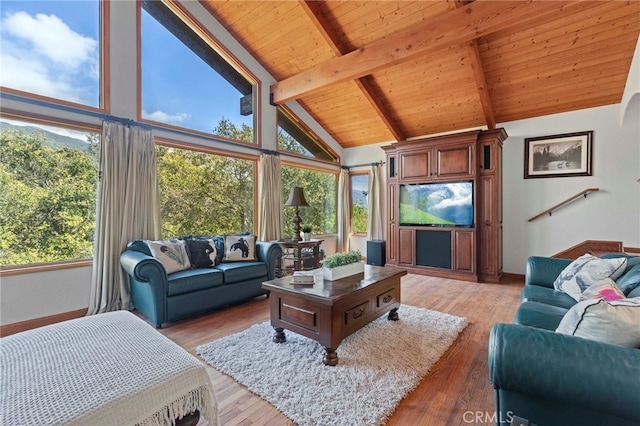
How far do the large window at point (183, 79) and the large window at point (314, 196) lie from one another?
138 cm

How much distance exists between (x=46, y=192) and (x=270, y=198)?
2.76m

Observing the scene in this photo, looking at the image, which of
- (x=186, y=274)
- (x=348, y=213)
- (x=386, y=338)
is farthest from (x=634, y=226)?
(x=186, y=274)

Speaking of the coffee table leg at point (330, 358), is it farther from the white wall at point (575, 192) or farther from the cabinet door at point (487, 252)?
the white wall at point (575, 192)

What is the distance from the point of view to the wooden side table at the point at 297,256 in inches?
176

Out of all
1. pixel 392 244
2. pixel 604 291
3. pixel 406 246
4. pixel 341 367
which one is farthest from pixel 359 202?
pixel 604 291

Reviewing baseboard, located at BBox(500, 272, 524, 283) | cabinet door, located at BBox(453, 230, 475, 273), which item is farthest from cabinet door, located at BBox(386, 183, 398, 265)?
baseboard, located at BBox(500, 272, 524, 283)

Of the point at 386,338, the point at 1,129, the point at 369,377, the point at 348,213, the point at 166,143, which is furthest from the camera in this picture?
the point at 348,213

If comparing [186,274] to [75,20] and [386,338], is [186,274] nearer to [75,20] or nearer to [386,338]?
[386,338]

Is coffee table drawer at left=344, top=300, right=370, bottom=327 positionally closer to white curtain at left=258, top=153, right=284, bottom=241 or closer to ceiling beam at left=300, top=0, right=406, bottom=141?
white curtain at left=258, top=153, right=284, bottom=241

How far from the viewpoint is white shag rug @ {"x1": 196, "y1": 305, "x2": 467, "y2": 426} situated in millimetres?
1624

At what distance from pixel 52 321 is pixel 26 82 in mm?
2398

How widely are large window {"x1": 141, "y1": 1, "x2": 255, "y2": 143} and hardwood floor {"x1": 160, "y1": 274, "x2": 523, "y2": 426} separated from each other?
8.91 feet

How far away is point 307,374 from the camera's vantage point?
6.37 ft

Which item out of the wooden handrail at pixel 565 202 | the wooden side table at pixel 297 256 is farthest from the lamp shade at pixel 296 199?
the wooden handrail at pixel 565 202
